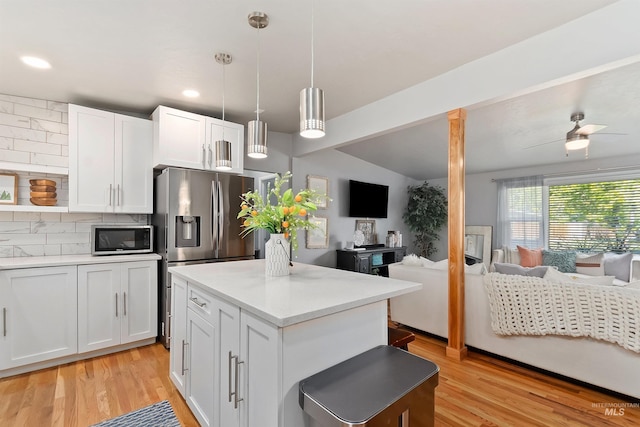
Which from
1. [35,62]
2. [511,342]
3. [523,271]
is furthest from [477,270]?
[35,62]

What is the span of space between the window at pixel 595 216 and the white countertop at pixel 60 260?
609 cm

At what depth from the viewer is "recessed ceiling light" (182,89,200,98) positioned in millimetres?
2902

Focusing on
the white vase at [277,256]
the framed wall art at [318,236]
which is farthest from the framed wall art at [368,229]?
the white vase at [277,256]

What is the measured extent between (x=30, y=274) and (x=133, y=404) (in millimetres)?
1426

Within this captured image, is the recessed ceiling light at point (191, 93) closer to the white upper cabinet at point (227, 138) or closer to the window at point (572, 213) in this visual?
the white upper cabinet at point (227, 138)

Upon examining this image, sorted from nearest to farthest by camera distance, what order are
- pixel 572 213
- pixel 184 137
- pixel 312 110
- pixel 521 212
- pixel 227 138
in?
pixel 312 110
pixel 184 137
pixel 227 138
pixel 572 213
pixel 521 212

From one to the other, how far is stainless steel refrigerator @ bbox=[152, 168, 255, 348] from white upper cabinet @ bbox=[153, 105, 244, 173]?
0.16 metres

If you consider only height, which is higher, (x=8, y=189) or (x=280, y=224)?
(x=8, y=189)

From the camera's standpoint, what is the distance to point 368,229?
5.79 metres

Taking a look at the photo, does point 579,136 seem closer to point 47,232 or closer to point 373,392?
point 373,392

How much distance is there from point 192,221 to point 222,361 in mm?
1867

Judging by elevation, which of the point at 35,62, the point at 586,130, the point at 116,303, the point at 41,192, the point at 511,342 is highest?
the point at 35,62

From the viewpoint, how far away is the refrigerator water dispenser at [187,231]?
3004 mm

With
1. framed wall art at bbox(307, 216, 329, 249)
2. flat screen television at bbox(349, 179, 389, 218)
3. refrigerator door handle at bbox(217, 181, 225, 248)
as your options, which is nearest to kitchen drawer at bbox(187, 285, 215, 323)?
refrigerator door handle at bbox(217, 181, 225, 248)
